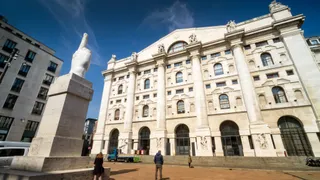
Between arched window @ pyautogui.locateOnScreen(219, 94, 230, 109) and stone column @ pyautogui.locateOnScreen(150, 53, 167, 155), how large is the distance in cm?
968

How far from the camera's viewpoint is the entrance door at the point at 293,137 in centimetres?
1695

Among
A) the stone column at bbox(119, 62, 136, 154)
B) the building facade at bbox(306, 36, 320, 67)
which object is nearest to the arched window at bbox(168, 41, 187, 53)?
the stone column at bbox(119, 62, 136, 154)

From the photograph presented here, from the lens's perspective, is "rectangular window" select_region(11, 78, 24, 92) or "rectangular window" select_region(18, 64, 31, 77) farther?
"rectangular window" select_region(18, 64, 31, 77)

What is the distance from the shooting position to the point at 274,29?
2277 cm

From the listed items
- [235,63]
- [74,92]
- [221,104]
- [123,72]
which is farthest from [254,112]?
[123,72]

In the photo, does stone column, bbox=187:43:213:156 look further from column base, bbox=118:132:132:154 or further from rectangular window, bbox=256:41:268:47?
column base, bbox=118:132:132:154

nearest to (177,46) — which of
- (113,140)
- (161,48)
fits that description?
(161,48)

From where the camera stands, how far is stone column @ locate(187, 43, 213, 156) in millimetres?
20366

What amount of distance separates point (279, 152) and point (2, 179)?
79.0ft

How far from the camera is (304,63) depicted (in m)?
19.1

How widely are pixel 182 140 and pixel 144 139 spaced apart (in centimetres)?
724

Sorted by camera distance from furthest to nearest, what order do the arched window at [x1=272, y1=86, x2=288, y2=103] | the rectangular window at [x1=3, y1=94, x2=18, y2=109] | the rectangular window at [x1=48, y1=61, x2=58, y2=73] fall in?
the rectangular window at [x1=48, y1=61, x2=58, y2=73], the rectangular window at [x1=3, y1=94, x2=18, y2=109], the arched window at [x1=272, y1=86, x2=288, y2=103]

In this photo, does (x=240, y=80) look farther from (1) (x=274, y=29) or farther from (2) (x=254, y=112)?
(1) (x=274, y=29)

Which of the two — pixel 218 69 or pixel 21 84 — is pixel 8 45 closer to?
pixel 21 84
